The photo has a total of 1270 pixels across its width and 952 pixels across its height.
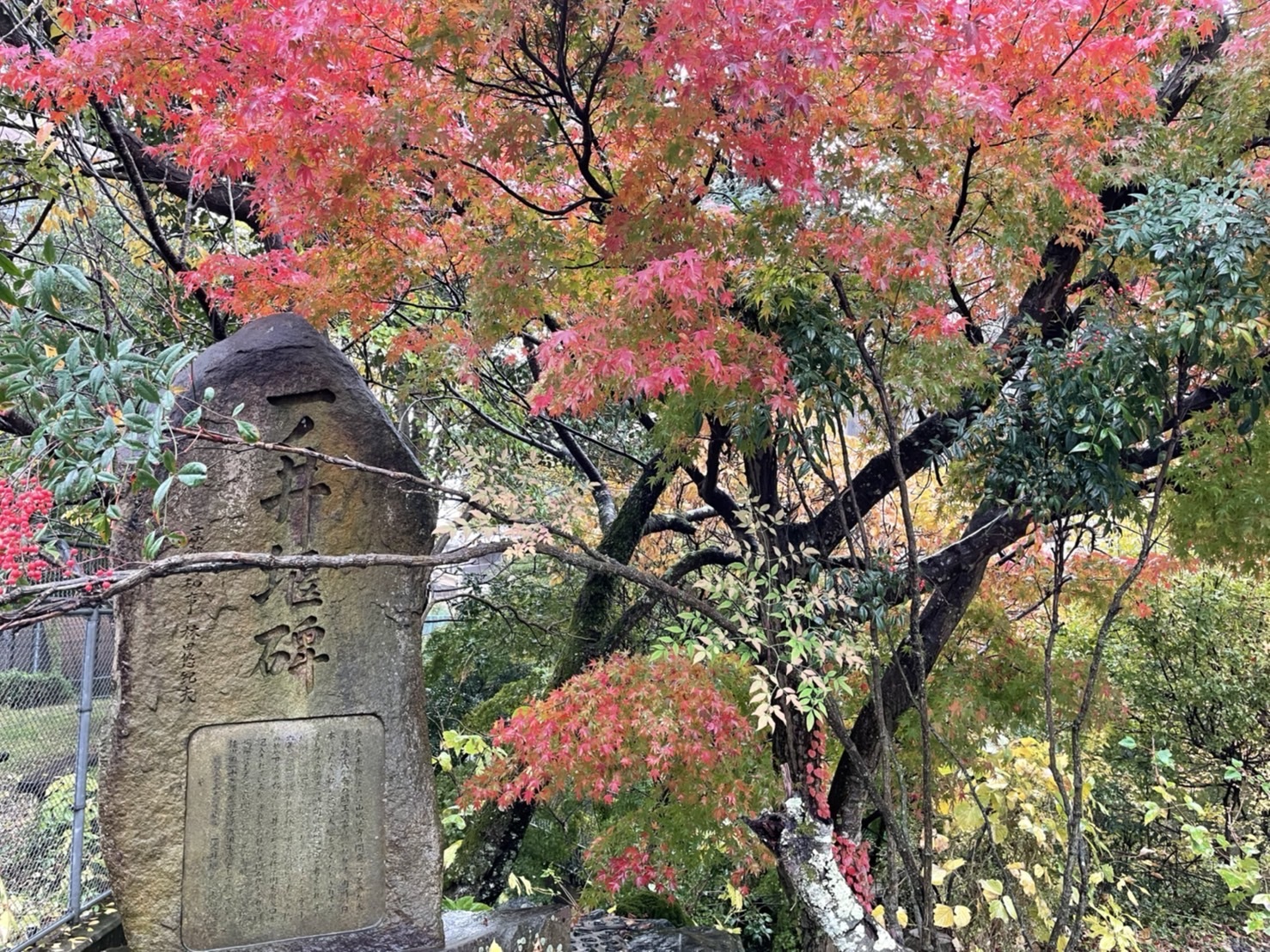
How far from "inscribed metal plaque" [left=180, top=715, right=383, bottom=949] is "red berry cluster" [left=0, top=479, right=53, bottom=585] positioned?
5.74 feet

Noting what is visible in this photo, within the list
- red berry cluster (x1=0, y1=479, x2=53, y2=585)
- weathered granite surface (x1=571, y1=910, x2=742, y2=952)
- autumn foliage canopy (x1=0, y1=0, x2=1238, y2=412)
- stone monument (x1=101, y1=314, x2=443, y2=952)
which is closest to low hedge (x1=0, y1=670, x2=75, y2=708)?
stone monument (x1=101, y1=314, x2=443, y2=952)

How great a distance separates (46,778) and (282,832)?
3646 mm

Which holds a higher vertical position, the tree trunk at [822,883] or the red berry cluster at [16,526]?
the red berry cluster at [16,526]

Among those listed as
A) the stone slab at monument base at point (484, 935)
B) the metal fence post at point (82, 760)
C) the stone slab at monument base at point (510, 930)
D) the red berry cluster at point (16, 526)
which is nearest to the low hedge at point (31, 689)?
the metal fence post at point (82, 760)

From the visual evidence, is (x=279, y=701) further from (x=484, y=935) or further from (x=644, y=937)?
(x=644, y=937)

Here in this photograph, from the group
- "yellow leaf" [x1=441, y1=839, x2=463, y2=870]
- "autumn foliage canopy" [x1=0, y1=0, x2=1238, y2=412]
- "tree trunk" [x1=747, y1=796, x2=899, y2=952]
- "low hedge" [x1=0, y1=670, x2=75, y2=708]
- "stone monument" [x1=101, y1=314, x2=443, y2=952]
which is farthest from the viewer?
"yellow leaf" [x1=441, y1=839, x2=463, y2=870]

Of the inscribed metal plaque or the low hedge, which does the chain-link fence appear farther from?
the inscribed metal plaque

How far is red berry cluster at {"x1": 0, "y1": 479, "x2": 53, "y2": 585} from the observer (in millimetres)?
1858

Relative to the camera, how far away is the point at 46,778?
5883 millimetres

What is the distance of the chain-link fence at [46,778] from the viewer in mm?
4750

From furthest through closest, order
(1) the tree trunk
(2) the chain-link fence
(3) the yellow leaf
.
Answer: (3) the yellow leaf, (2) the chain-link fence, (1) the tree trunk

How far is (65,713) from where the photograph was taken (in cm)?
621

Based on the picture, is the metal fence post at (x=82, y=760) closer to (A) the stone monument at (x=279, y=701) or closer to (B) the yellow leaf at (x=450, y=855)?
(A) the stone monument at (x=279, y=701)

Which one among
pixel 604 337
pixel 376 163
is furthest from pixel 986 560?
pixel 376 163
